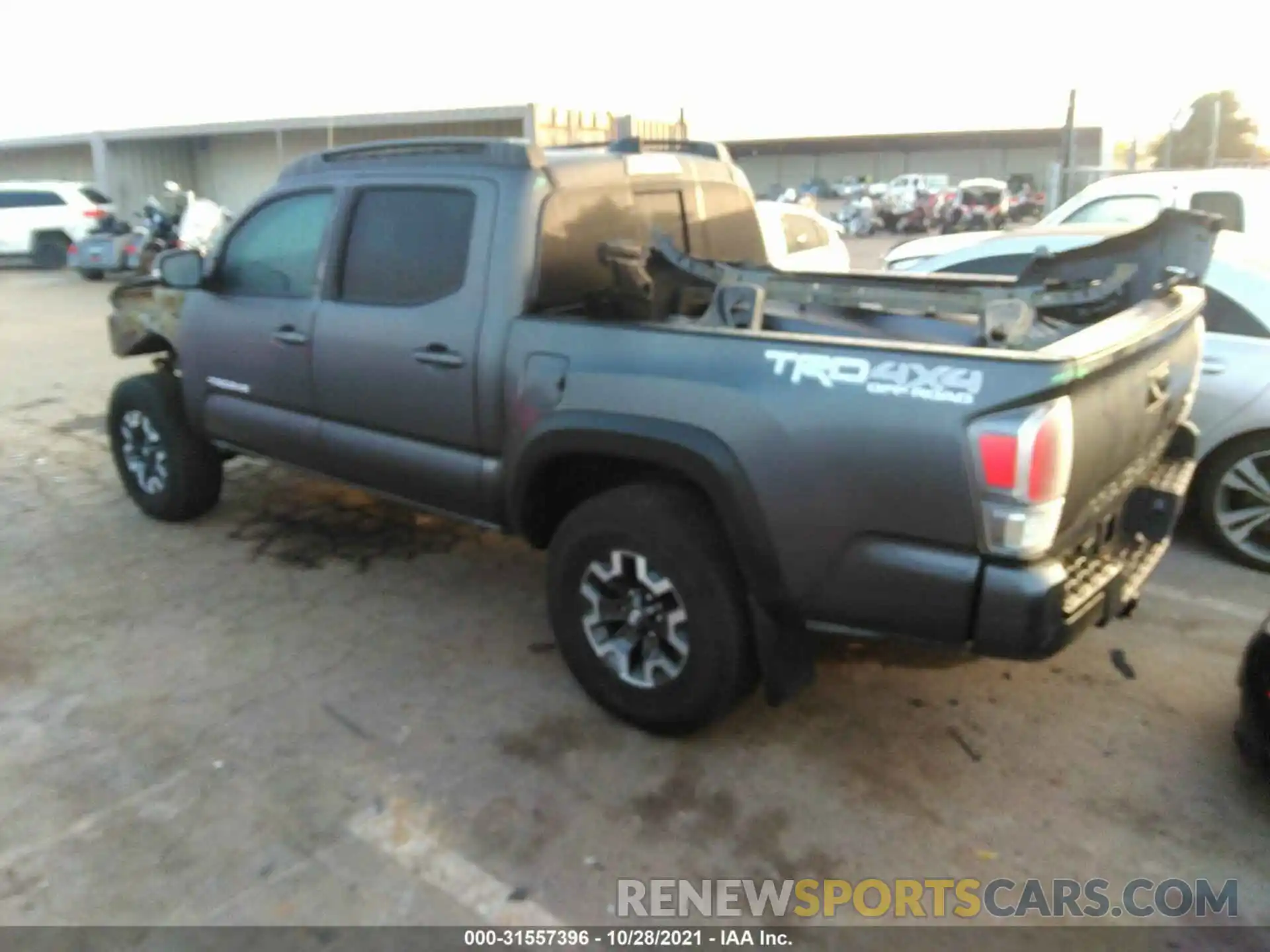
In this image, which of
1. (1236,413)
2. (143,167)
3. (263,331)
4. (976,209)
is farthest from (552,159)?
(976,209)

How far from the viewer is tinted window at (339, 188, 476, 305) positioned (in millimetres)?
3834

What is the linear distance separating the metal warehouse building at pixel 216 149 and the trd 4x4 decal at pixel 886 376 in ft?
71.4

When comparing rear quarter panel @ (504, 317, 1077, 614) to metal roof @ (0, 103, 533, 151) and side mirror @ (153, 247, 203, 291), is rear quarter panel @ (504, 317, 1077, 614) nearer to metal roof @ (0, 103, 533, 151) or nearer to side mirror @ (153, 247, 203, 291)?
side mirror @ (153, 247, 203, 291)

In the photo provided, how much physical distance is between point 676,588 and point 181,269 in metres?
3.18

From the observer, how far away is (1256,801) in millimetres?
3117

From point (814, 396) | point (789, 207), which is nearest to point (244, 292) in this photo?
point (814, 396)

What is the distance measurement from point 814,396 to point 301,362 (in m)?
2.60

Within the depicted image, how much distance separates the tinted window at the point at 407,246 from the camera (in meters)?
3.83

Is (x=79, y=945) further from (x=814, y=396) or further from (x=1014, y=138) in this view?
(x=1014, y=138)

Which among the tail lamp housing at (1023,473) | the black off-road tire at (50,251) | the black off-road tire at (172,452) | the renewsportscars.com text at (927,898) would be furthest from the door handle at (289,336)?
the black off-road tire at (50,251)

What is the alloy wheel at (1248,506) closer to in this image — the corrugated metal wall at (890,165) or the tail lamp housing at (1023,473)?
the tail lamp housing at (1023,473)

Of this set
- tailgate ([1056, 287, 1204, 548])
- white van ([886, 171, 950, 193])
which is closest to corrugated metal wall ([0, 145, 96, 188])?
white van ([886, 171, 950, 193])

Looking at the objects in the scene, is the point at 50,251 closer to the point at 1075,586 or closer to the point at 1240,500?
the point at 1240,500

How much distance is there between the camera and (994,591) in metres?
2.66
